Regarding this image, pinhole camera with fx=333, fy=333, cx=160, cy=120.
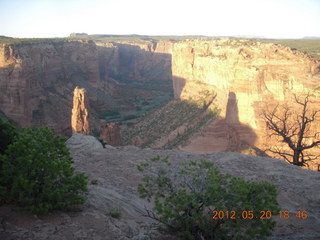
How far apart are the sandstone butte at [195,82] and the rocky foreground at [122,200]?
36.5 ft

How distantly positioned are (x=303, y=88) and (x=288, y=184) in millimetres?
13670

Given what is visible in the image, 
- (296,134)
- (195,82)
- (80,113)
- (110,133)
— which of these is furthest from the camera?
(195,82)

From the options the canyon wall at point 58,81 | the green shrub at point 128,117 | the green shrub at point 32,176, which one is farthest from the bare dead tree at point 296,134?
the green shrub at point 128,117

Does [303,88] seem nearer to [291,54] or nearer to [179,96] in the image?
[291,54]

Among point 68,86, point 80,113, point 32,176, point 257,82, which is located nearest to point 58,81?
point 68,86

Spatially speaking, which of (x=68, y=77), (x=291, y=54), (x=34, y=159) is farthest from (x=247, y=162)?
(x=68, y=77)

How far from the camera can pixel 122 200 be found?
29.7 feet

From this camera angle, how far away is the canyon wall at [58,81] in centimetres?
3884

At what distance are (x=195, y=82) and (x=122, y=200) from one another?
3403 centimetres

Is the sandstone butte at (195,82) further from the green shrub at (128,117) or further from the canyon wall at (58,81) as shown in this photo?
the green shrub at (128,117)

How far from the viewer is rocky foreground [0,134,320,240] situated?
21.0 ft

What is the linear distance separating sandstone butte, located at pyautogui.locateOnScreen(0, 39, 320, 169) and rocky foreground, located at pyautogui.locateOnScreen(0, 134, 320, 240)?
438 inches

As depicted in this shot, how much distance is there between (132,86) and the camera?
8462cm

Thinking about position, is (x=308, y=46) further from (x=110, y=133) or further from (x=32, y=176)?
(x=32, y=176)
